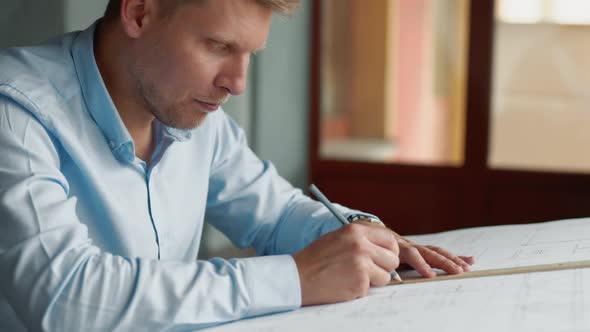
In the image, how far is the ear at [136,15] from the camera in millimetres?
1345

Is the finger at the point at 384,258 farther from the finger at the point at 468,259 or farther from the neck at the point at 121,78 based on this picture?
the neck at the point at 121,78

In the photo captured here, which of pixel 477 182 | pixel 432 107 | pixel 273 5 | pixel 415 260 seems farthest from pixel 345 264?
pixel 432 107

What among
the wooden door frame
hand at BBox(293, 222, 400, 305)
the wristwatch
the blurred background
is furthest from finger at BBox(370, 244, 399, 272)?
the wooden door frame

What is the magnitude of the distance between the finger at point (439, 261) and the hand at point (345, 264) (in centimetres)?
10

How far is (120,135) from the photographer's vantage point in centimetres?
135

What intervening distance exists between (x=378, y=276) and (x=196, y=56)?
0.43 metres

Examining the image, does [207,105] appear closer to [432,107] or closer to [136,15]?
[136,15]

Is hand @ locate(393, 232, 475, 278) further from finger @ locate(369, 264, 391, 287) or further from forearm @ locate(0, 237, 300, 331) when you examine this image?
forearm @ locate(0, 237, 300, 331)

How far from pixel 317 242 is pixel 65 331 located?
1.19 ft

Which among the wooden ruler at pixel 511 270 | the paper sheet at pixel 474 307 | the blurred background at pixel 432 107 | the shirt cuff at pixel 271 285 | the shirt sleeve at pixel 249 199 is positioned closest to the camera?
the paper sheet at pixel 474 307

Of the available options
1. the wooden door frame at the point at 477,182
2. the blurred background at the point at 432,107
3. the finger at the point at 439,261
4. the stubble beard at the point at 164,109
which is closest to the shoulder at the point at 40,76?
the stubble beard at the point at 164,109

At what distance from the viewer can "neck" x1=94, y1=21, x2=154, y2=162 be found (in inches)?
55.4

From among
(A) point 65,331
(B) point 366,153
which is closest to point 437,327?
(A) point 65,331

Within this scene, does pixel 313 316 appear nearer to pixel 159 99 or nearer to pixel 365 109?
pixel 159 99
